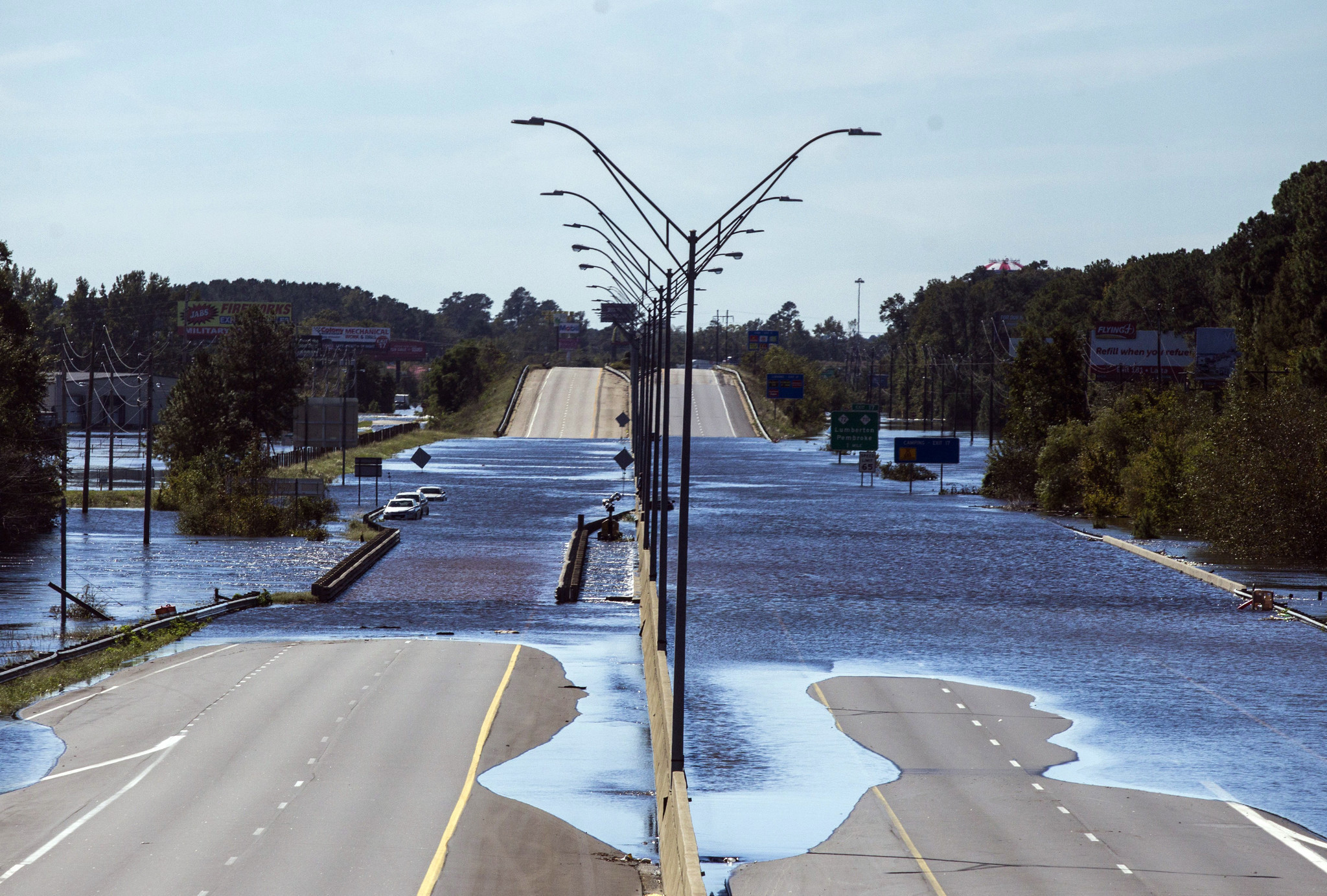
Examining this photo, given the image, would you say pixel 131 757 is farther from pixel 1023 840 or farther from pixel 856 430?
pixel 856 430

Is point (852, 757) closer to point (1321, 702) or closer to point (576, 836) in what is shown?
point (576, 836)

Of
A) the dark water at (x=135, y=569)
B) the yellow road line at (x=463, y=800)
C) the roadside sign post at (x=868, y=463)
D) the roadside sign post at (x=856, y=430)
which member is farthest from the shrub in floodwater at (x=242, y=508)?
the roadside sign post at (x=856, y=430)

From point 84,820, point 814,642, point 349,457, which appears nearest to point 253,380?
point 349,457

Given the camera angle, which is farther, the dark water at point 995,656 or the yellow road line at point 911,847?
the dark water at point 995,656

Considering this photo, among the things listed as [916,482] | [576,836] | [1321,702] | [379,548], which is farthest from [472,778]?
[916,482]

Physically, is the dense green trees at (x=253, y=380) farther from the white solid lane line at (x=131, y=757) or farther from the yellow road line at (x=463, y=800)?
the white solid lane line at (x=131, y=757)

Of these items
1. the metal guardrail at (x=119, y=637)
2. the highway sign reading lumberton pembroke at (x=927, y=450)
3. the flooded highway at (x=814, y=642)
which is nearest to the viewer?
the flooded highway at (x=814, y=642)

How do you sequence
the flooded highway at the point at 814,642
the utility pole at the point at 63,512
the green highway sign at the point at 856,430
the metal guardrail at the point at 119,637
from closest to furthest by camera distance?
the flooded highway at the point at 814,642, the metal guardrail at the point at 119,637, the utility pole at the point at 63,512, the green highway sign at the point at 856,430
